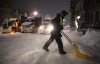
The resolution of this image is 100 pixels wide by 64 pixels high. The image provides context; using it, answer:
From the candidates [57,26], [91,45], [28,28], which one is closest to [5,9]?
[28,28]

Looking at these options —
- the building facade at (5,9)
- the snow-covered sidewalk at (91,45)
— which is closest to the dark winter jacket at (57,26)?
the snow-covered sidewalk at (91,45)

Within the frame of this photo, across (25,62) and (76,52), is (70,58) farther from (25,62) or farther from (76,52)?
(25,62)

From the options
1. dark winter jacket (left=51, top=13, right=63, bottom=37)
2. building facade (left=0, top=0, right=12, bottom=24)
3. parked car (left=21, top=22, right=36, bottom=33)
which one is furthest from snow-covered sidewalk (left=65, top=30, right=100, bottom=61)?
building facade (left=0, top=0, right=12, bottom=24)

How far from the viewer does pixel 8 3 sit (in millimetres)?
71062

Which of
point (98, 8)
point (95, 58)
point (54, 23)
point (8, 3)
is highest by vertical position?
point (8, 3)

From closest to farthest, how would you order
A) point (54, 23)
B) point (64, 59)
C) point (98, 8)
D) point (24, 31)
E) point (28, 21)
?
point (64, 59) < point (54, 23) < point (24, 31) < point (28, 21) < point (98, 8)

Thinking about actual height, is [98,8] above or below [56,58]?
above

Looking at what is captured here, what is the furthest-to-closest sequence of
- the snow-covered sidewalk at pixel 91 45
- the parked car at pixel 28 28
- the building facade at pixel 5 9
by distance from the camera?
1. the building facade at pixel 5 9
2. the parked car at pixel 28 28
3. the snow-covered sidewalk at pixel 91 45

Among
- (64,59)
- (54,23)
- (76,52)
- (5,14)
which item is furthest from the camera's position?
(5,14)

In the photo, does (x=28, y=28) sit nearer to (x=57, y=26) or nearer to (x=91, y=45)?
(x=91, y=45)

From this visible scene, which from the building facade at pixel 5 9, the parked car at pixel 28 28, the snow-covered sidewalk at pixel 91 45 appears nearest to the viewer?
the snow-covered sidewalk at pixel 91 45

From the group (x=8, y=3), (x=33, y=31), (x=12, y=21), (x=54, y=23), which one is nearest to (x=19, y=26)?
(x=12, y=21)

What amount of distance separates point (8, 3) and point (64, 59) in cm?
6614

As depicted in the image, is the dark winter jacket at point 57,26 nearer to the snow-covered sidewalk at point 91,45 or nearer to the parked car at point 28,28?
the snow-covered sidewalk at point 91,45
